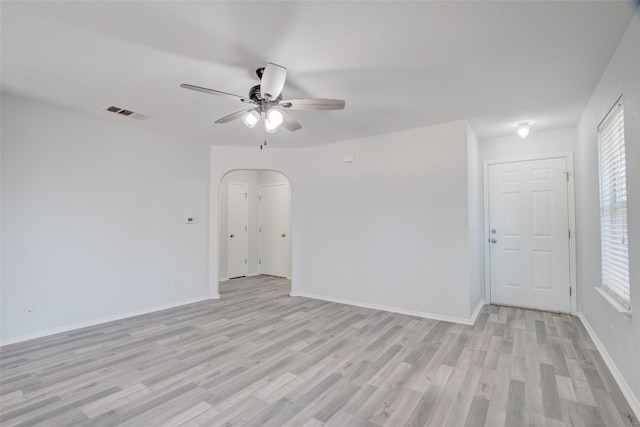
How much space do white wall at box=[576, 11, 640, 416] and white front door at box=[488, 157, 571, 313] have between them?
390mm

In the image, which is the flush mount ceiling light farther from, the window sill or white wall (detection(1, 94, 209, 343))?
white wall (detection(1, 94, 209, 343))

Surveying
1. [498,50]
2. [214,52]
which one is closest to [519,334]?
[498,50]

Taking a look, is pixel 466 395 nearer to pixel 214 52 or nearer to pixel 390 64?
pixel 390 64

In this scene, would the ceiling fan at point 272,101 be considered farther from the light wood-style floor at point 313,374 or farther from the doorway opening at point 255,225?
the doorway opening at point 255,225

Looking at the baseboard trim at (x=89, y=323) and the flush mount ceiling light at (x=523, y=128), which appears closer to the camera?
the baseboard trim at (x=89, y=323)

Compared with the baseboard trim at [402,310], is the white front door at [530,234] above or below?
above

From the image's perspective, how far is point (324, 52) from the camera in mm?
2309

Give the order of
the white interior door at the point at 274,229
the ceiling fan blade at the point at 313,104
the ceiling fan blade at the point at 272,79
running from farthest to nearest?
1. the white interior door at the point at 274,229
2. the ceiling fan blade at the point at 313,104
3. the ceiling fan blade at the point at 272,79

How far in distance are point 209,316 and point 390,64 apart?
365 centimetres

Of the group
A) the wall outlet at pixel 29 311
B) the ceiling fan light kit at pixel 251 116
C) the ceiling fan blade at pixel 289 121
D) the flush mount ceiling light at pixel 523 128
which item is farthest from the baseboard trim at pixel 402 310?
the wall outlet at pixel 29 311

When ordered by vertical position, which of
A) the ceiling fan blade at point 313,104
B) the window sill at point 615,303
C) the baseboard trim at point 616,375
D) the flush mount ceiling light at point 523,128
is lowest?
the baseboard trim at point 616,375

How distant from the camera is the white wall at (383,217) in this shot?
3.92m

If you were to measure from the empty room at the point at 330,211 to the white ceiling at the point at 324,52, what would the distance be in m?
0.02

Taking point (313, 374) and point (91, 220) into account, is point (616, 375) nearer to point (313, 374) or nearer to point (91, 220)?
point (313, 374)
